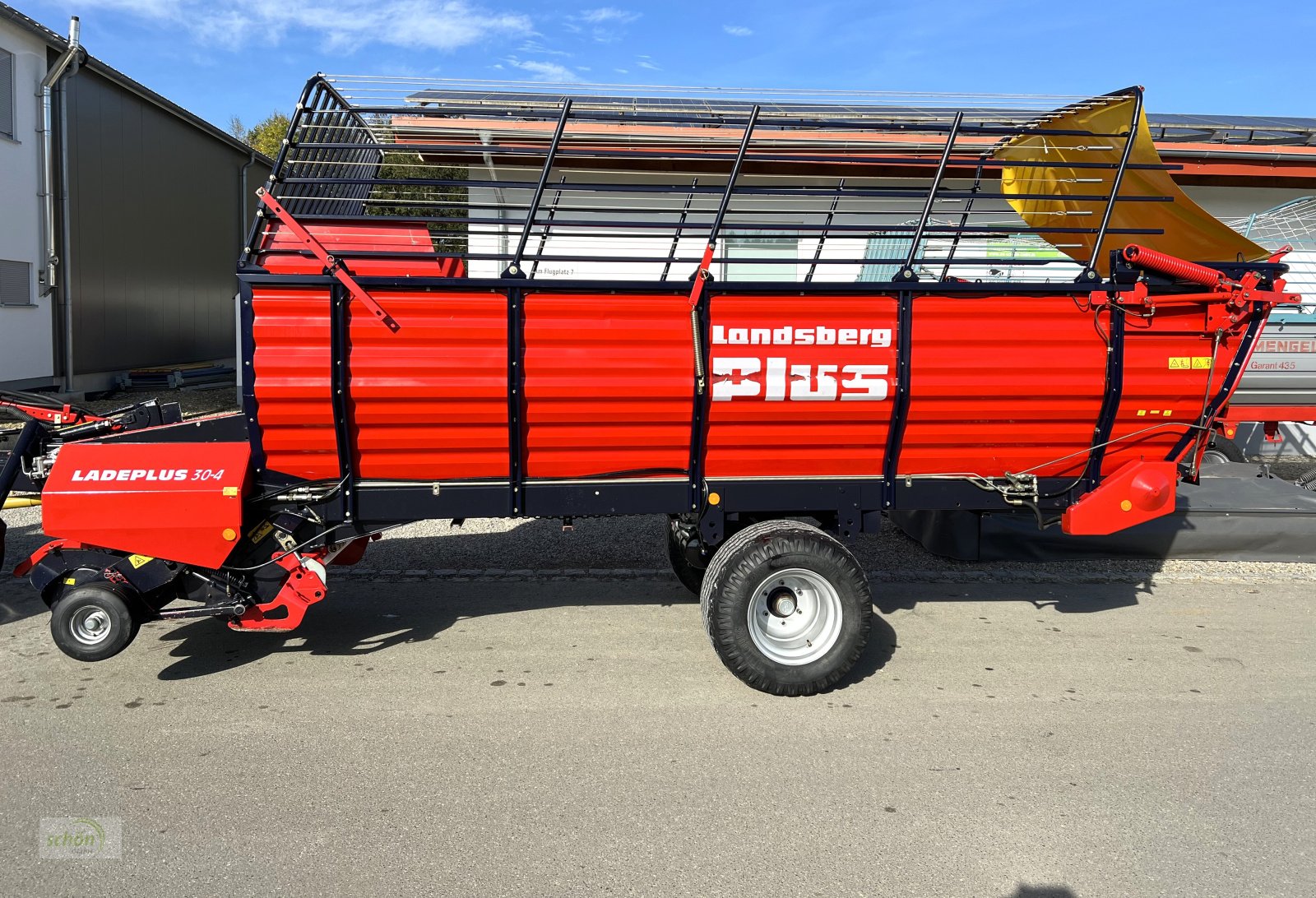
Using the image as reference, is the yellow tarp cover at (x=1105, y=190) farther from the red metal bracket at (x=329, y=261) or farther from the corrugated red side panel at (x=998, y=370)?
the red metal bracket at (x=329, y=261)

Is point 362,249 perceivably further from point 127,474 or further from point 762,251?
point 762,251

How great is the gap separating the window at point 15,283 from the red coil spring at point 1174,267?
1393cm

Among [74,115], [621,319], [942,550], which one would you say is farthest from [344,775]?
[74,115]

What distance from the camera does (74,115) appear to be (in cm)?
1363

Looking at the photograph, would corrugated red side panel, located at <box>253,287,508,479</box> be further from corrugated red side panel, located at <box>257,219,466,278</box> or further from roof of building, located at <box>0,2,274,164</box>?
roof of building, located at <box>0,2,274,164</box>

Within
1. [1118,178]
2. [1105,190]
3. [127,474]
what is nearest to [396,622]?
[127,474]

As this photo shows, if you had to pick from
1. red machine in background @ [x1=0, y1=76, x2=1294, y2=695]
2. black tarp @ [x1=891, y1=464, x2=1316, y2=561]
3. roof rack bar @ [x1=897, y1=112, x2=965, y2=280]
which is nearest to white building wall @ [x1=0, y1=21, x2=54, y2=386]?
red machine in background @ [x1=0, y1=76, x2=1294, y2=695]

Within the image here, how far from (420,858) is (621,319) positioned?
248cm

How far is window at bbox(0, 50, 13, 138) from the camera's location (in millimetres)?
12070

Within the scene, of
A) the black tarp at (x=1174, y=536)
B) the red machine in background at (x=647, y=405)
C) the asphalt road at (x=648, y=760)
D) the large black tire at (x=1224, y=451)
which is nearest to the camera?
the asphalt road at (x=648, y=760)

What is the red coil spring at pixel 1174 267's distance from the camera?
14.5 ft

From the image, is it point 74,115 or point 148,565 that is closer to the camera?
point 148,565

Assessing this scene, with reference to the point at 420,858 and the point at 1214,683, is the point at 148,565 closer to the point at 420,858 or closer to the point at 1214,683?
the point at 420,858

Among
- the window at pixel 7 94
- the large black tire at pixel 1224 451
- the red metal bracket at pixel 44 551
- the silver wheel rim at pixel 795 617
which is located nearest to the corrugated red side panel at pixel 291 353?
the red metal bracket at pixel 44 551
